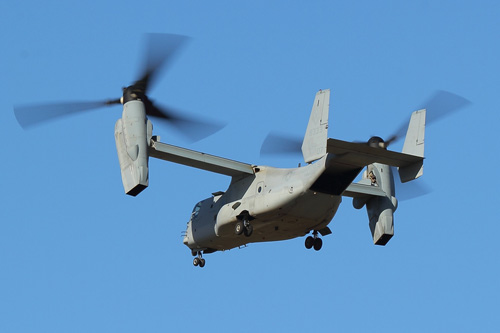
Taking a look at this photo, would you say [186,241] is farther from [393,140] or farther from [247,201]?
[393,140]

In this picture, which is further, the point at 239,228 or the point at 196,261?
the point at 196,261

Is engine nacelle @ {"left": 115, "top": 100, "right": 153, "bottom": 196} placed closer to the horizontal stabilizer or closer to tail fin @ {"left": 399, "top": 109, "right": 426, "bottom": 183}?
the horizontal stabilizer

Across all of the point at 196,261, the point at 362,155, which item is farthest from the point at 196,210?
the point at 362,155

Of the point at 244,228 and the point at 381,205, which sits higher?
the point at 381,205

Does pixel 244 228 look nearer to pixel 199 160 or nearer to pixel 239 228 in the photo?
pixel 239 228

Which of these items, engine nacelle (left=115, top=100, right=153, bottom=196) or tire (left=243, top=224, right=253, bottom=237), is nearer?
engine nacelle (left=115, top=100, right=153, bottom=196)

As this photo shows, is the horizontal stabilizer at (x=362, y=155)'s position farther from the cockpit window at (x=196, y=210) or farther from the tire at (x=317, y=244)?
the cockpit window at (x=196, y=210)

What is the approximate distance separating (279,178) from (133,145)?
494cm

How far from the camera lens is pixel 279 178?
4019 centimetres

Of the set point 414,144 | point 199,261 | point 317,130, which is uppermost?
point 317,130

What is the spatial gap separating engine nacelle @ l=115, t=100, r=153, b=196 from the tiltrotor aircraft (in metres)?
0.03

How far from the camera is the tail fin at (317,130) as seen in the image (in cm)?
3731

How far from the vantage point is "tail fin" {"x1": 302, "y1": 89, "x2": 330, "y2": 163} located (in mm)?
37312

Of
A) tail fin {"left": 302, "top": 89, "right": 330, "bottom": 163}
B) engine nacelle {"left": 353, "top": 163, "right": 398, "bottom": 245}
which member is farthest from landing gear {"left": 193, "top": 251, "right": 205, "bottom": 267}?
tail fin {"left": 302, "top": 89, "right": 330, "bottom": 163}
